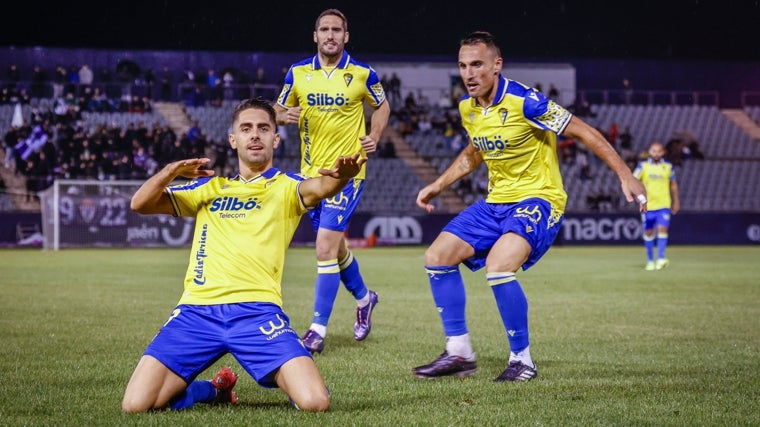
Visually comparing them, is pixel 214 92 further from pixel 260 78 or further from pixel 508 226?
pixel 508 226

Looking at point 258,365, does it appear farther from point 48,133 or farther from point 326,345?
point 48,133

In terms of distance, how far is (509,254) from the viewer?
20.0ft

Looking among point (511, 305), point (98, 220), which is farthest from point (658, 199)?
point (98, 220)

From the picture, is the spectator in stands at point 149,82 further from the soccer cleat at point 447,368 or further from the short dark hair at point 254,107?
the short dark hair at point 254,107

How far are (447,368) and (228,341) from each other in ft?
5.71

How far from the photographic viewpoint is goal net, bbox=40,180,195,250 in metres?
25.9

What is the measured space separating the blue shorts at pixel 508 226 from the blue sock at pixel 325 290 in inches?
60.8

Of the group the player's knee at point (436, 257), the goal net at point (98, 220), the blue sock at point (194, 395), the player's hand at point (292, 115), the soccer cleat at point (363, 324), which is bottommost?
the goal net at point (98, 220)

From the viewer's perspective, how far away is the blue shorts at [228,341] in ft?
15.6

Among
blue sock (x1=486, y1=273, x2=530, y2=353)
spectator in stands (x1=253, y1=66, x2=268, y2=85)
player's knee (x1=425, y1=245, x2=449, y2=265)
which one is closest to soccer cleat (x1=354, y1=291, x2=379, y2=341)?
player's knee (x1=425, y1=245, x2=449, y2=265)

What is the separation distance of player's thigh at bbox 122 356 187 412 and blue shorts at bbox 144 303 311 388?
37 millimetres

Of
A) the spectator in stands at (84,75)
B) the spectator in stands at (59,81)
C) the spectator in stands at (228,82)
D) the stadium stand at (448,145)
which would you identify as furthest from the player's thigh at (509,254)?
the spectator in stands at (228,82)

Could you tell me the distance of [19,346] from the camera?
7301mm

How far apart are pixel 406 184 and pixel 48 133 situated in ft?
39.0
